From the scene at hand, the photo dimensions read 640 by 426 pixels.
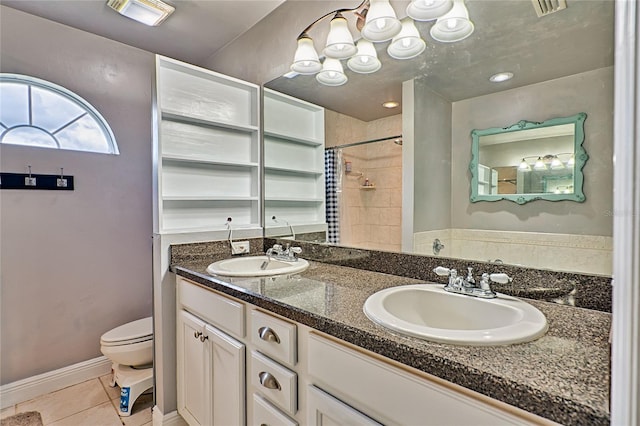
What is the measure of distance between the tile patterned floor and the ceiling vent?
2.65 metres

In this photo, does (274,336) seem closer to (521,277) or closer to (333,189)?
(521,277)

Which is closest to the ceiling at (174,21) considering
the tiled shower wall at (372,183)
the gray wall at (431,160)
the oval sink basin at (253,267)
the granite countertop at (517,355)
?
the tiled shower wall at (372,183)

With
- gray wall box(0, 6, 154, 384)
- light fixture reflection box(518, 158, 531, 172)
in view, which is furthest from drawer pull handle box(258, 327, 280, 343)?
gray wall box(0, 6, 154, 384)

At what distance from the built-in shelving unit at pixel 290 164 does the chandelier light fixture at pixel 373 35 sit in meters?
0.29

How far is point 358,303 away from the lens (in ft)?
3.33

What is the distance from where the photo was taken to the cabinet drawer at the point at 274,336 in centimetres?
99

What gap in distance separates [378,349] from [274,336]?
17.0 inches

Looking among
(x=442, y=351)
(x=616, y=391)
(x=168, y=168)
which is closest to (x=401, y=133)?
(x=442, y=351)

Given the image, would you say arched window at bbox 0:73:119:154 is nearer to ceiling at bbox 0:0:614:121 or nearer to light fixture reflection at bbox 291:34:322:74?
ceiling at bbox 0:0:614:121

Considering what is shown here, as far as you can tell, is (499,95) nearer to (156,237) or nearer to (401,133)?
(401,133)

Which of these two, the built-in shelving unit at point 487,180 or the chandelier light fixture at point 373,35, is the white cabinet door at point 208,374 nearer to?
the built-in shelving unit at point 487,180

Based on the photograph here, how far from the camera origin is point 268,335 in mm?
1068

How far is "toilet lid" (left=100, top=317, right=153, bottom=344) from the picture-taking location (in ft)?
6.24

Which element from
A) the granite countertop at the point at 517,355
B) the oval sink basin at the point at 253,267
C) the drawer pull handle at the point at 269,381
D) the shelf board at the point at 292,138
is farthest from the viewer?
the shelf board at the point at 292,138
